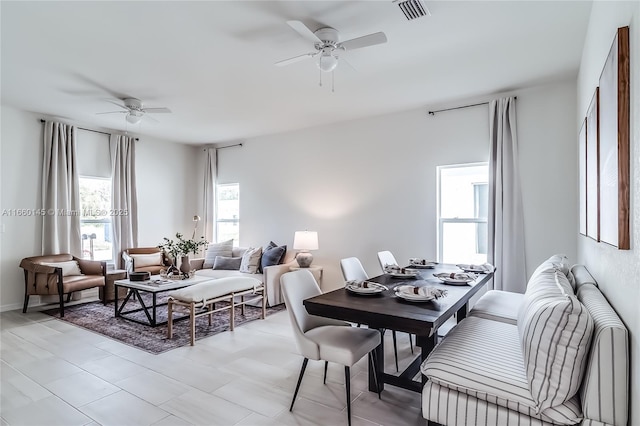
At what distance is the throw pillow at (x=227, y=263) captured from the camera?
18.1ft

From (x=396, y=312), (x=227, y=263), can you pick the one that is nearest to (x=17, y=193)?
(x=227, y=263)

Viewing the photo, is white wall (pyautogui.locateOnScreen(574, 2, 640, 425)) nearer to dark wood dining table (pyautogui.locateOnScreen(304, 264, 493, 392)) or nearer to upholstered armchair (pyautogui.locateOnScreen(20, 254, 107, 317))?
dark wood dining table (pyautogui.locateOnScreen(304, 264, 493, 392))

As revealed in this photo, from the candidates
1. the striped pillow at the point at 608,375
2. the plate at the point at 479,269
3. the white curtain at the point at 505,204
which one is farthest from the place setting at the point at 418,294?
the white curtain at the point at 505,204

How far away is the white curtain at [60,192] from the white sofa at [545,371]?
5582 mm

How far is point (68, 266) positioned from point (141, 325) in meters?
1.70

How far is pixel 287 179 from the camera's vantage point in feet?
19.5

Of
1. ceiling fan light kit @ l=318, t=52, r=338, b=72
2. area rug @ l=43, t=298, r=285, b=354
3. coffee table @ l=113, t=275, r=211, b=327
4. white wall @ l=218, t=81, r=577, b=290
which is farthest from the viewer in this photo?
coffee table @ l=113, t=275, r=211, b=327

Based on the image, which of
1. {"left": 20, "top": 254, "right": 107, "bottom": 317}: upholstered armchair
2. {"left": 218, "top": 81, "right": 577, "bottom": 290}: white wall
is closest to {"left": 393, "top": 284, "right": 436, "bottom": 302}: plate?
{"left": 218, "top": 81, "right": 577, "bottom": 290}: white wall

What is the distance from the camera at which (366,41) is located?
2.47 metres

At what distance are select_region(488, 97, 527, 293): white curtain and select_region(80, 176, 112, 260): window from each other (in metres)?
5.98

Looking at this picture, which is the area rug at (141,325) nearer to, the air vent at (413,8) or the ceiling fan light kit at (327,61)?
the ceiling fan light kit at (327,61)

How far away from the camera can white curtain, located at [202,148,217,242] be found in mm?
6902

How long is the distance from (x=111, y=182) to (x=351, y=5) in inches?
204

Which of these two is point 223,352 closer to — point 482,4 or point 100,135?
point 482,4
